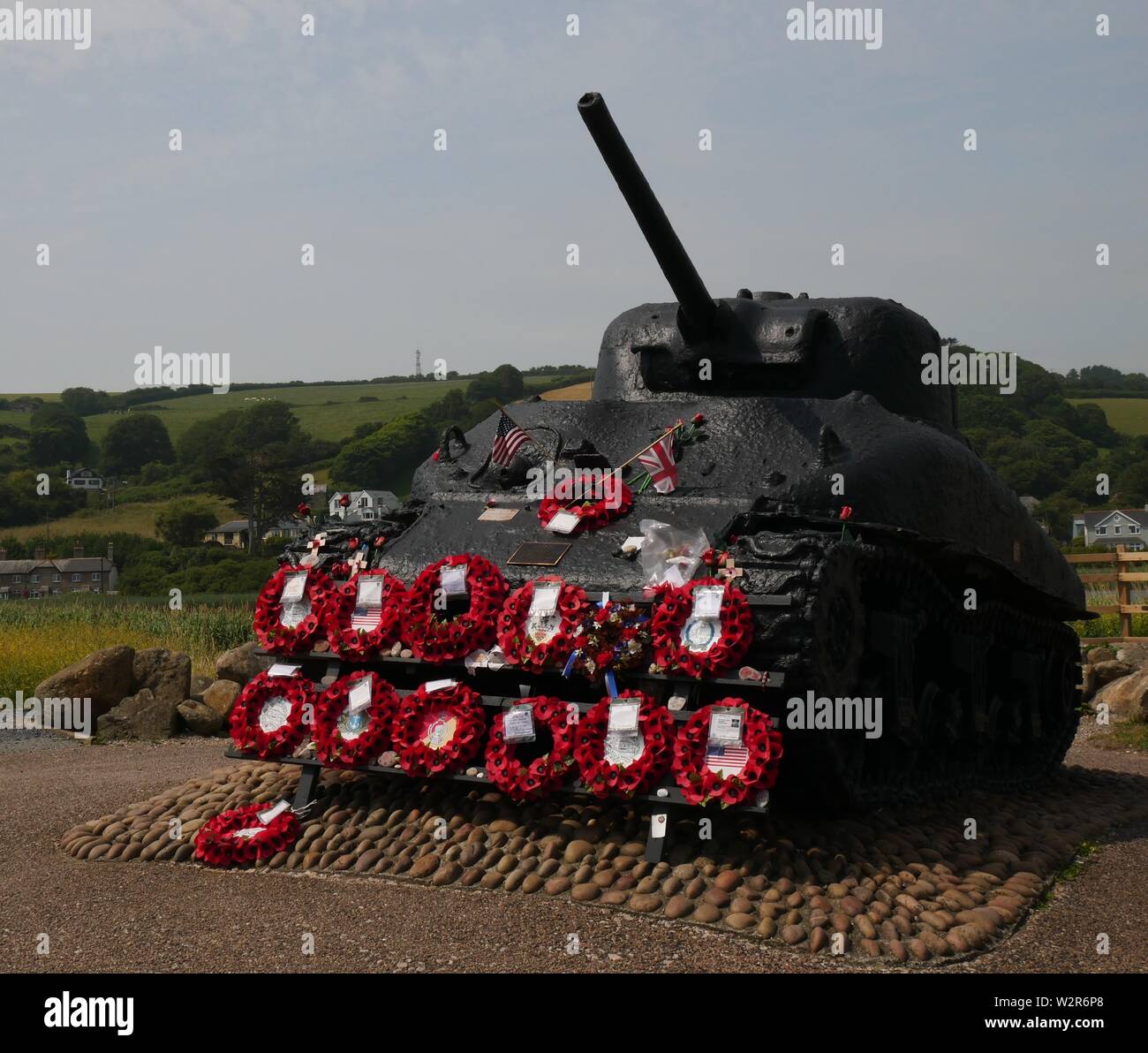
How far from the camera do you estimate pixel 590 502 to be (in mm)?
8867

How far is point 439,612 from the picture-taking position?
28.1 ft

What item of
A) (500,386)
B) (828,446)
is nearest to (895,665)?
(828,446)

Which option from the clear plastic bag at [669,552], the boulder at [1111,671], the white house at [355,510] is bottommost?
the boulder at [1111,671]

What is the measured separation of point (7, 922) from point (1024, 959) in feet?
16.5

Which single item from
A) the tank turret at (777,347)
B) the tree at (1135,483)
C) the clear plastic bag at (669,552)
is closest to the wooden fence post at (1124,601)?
the tank turret at (777,347)

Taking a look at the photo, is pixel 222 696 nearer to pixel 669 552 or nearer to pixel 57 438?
pixel 669 552

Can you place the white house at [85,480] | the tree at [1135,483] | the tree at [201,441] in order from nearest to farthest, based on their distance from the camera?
the tree at [1135,483], the tree at [201,441], the white house at [85,480]

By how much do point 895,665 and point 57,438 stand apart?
7170cm

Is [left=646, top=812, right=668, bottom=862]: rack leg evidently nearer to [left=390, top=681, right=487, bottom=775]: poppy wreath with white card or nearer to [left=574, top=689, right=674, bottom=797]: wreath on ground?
[left=574, top=689, right=674, bottom=797]: wreath on ground

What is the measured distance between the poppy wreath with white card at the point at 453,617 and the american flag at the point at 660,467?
115 cm

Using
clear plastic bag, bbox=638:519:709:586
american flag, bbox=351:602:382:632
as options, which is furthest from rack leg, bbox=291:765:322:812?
clear plastic bag, bbox=638:519:709:586

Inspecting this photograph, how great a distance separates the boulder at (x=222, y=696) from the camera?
16.3m

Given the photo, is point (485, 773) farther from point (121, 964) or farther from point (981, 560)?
point (981, 560)

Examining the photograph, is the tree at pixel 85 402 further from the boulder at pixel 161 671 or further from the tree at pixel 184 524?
the boulder at pixel 161 671
